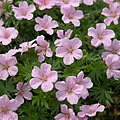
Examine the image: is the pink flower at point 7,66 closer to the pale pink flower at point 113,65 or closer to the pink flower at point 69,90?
the pink flower at point 69,90

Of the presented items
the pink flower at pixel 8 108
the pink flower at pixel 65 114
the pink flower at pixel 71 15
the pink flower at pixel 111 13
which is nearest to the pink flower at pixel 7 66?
the pink flower at pixel 8 108

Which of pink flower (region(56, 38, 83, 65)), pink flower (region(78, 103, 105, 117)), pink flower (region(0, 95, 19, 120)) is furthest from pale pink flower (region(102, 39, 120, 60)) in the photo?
pink flower (region(0, 95, 19, 120))

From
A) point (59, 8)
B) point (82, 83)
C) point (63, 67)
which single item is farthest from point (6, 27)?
point (82, 83)

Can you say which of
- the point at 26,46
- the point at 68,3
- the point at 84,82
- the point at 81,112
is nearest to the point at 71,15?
the point at 68,3

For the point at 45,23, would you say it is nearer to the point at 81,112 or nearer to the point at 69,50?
the point at 69,50

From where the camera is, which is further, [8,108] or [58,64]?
[58,64]

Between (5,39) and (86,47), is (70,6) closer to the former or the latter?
(86,47)
